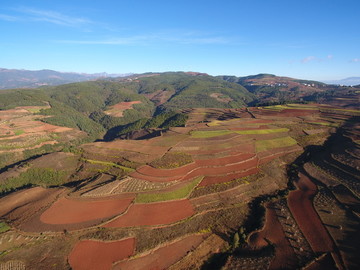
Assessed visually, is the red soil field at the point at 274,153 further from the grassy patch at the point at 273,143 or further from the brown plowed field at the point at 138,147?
the brown plowed field at the point at 138,147

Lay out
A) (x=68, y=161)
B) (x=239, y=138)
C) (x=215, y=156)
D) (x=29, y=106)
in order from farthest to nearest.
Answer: (x=29, y=106) < (x=239, y=138) < (x=68, y=161) < (x=215, y=156)

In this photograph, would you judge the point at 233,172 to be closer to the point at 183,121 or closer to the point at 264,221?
the point at 264,221

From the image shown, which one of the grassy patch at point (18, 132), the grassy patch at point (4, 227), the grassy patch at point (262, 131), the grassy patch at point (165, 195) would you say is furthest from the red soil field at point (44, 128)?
the grassy patch at point (262, 131)

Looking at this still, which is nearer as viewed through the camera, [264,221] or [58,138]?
[264,221]

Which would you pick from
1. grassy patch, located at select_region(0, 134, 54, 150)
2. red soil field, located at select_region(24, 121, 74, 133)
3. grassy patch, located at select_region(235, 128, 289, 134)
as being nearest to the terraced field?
grassy patch, located at select_region(235, 128, 289, 134)

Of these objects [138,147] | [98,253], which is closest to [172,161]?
[138,147]

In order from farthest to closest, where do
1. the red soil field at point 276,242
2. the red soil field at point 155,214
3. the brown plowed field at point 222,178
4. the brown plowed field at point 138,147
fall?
the brown plowed field at point 138,147, the brown plowed field at point 222,178, the red soil field at point 155,214, the red soil field at point 276,242

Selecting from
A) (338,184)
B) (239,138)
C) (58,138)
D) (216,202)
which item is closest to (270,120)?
(239,138)

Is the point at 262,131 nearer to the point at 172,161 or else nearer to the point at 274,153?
the point at 274,153
